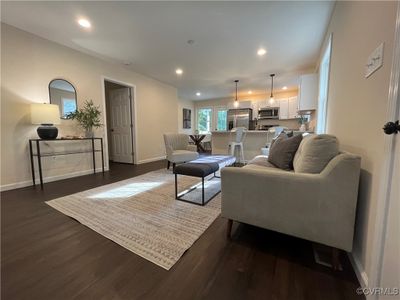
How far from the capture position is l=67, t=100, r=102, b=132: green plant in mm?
3553

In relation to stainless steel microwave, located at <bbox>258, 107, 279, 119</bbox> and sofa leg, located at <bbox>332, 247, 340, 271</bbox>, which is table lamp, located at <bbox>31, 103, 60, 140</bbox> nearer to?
sofa leg, located at <bbox>332, 247, 340, 271</bbox>

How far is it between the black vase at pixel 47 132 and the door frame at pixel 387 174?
4.11m

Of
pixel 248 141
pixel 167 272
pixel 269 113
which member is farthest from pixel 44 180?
pixel 269 113

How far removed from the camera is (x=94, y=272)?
1194 mm

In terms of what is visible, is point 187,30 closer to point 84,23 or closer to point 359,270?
point 84,23

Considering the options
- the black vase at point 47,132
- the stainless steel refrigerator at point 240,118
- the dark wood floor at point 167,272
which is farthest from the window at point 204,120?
the dark wood floor at point 167,272

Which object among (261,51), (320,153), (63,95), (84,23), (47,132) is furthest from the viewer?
(261,51)

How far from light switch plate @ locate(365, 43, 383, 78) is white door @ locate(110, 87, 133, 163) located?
16.3 ft

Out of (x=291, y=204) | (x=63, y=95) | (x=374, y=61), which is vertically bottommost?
(x=291, y=204)

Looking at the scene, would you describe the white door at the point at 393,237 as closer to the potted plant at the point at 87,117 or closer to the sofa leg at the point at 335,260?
the sofa leg at the point at 335,260

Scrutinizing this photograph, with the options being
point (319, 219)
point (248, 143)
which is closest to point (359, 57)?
point (319, 219)

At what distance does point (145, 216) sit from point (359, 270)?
181cm

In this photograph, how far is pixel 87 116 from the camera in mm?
3639

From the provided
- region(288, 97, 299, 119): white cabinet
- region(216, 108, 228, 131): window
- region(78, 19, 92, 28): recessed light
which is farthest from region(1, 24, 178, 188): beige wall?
region(288, 97, 299, 119): white cabinet
